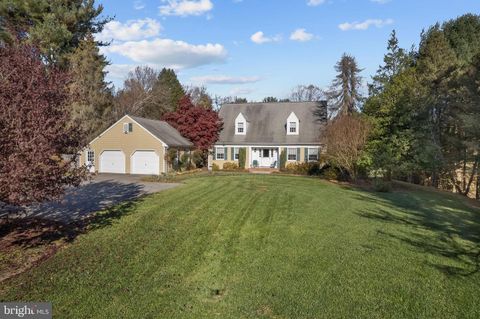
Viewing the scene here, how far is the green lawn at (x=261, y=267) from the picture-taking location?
5395 mm

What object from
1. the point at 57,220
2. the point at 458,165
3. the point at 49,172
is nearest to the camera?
the point at 49,172

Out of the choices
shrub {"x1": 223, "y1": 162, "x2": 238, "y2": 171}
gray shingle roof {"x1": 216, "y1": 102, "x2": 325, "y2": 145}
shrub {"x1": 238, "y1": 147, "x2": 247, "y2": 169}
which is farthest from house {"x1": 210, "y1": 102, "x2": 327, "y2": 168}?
shrub {"x1": 223, "y1": 162, "x2": 238, "y2": 171}

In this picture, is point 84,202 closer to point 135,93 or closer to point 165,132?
point 165,132

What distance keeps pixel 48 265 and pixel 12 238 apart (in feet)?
8.43

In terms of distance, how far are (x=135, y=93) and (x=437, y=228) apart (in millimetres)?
44472

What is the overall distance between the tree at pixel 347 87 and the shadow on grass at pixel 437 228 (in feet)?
62.6

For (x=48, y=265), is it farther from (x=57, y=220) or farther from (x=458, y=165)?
(x=458, y=165)

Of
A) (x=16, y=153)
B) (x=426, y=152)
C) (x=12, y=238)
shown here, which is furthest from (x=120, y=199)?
(x=426, y=152)

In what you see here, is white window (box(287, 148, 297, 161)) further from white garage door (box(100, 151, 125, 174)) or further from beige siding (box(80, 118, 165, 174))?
white garage door (box(100, 151, 125, 174))

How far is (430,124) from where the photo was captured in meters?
25.7

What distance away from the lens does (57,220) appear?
420 inches

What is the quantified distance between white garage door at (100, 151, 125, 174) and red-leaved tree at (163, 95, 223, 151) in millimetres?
6557

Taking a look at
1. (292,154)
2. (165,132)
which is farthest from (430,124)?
(165,132)

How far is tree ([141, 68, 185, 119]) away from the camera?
155ft
